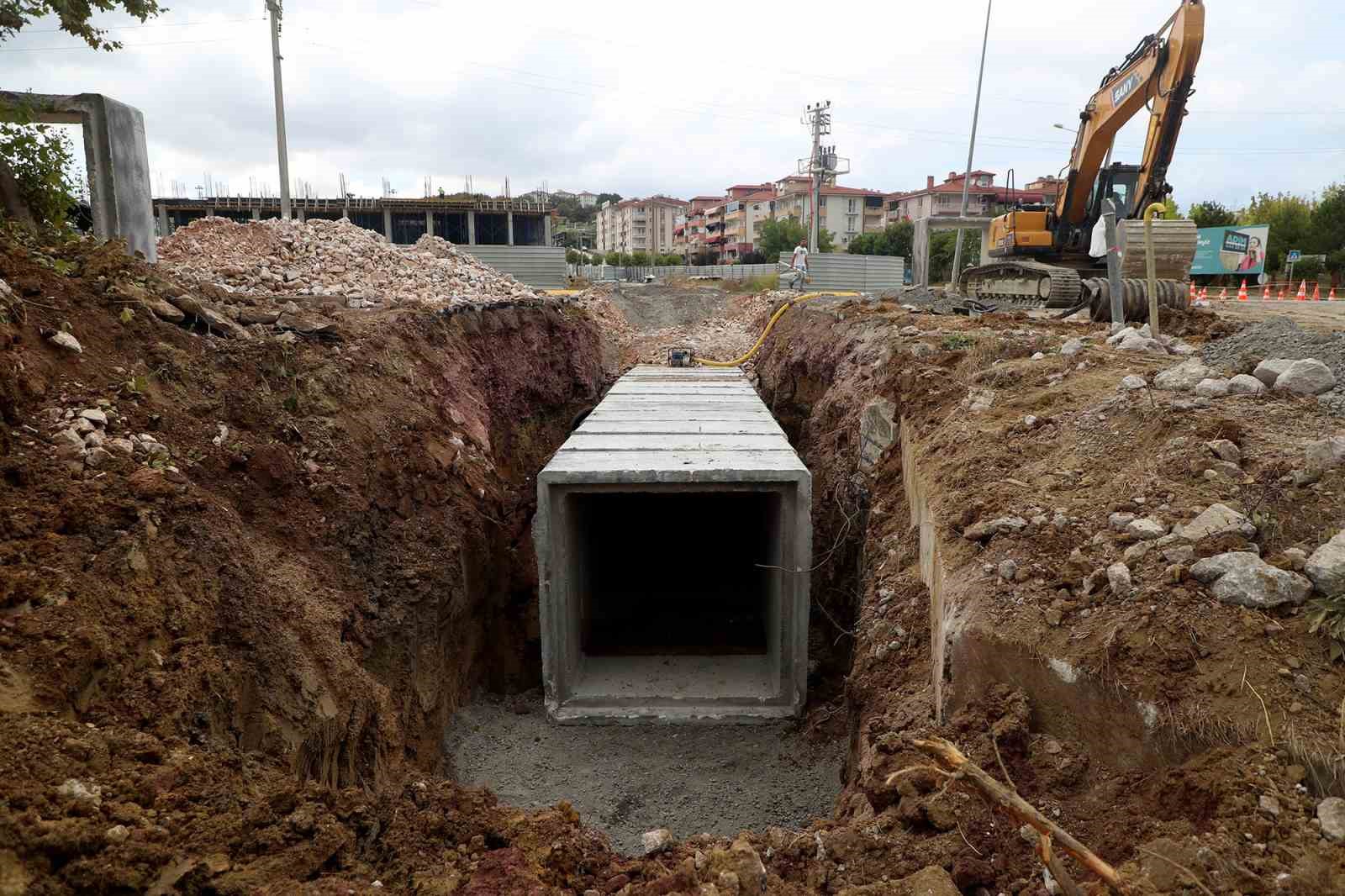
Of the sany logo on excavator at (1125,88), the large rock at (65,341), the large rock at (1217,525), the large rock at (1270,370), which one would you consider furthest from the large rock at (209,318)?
the sany logo on excavator at (1125,88)

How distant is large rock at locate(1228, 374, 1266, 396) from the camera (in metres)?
4.86

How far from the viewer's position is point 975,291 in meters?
17.0

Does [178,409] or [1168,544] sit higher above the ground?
[178,409]

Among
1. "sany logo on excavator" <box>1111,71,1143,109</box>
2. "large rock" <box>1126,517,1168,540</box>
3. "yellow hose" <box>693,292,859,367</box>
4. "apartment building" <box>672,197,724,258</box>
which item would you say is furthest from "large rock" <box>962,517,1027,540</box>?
"apartment building" <box>672,197,724,258</box>

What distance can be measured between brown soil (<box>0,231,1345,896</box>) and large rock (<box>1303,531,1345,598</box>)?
0.24 m

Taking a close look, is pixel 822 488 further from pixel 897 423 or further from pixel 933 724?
pixel 933 724

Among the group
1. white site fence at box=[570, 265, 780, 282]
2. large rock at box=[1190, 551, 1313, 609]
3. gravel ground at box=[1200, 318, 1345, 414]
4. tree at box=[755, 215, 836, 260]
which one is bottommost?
large rock at box=[1190, 551, 1313, 609]

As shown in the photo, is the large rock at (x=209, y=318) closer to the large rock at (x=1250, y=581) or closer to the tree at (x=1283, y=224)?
the large rock at (x=1250, y=581)

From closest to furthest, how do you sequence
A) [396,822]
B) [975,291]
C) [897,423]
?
[396,822] → [897,423] → [975,291]

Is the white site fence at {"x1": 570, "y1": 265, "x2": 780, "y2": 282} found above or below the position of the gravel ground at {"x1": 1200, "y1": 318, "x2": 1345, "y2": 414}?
above

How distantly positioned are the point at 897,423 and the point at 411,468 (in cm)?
431

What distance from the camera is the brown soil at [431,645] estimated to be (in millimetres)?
2742

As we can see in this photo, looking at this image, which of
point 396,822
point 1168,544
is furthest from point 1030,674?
point 396,822

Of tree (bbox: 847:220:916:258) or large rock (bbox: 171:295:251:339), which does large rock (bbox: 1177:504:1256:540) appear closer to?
large rock (bbox: 171:295:251:339)
